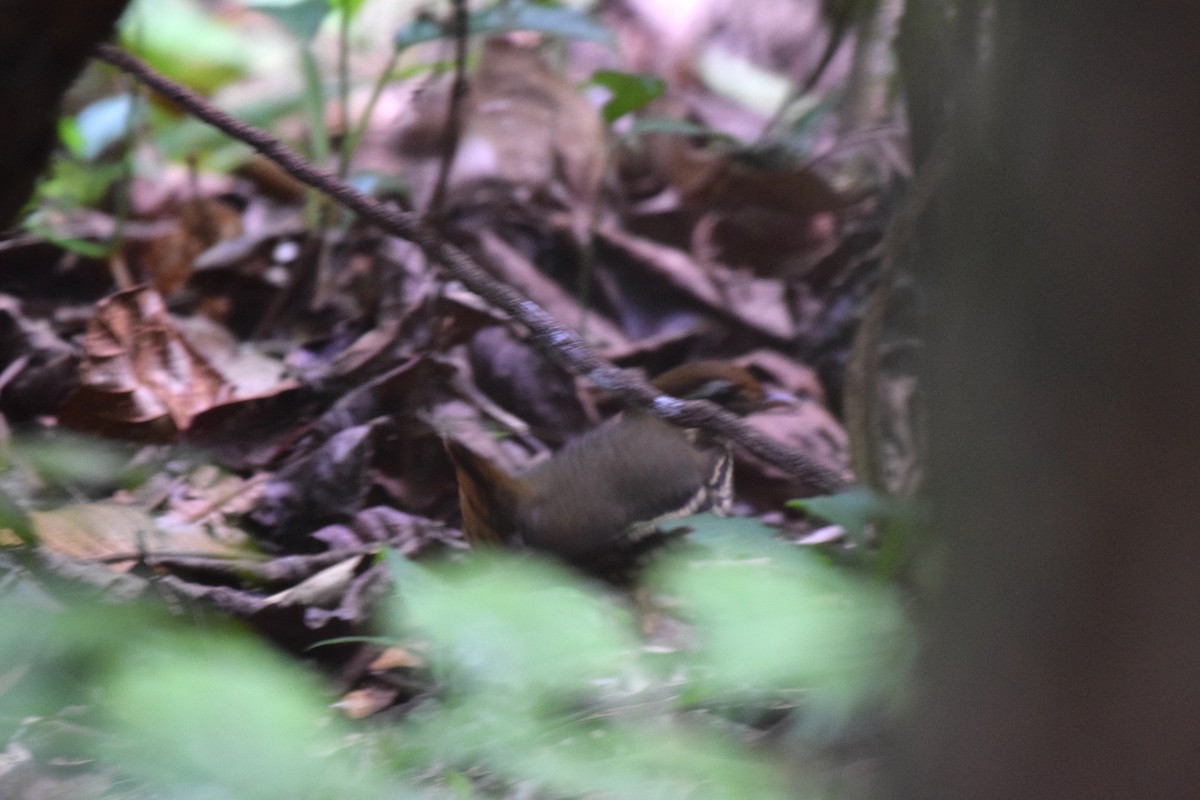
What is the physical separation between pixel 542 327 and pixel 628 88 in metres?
0.90

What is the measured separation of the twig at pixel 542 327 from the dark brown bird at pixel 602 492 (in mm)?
181

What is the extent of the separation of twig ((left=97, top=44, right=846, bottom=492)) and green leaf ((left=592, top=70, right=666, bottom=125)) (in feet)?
2.67

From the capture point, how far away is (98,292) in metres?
2.70

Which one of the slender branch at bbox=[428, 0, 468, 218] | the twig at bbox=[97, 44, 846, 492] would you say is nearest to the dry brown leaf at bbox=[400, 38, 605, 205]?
the slender branch at bbox=[428, 0, 468, 218]

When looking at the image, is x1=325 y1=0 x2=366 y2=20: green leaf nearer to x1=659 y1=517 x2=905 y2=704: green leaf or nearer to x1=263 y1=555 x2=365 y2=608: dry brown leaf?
x1=263 y1=555 x2=365 y2=608: dry brown leaf

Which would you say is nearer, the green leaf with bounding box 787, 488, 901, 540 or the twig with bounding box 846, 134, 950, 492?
the green leaf with bounding box 787, 488, 901, 540

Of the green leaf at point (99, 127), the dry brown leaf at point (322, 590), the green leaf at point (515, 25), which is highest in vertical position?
the green leaf at point (515, 25)

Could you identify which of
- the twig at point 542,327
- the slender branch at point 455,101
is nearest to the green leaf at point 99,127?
the slender branch at point 455,101

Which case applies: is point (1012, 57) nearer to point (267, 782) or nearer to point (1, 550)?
point (267, 782)

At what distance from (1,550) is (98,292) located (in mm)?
1727

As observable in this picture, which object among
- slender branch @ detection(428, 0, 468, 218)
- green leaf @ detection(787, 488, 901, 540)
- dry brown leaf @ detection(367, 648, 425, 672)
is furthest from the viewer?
slender branch @ detection(428, 0, 468, 218)

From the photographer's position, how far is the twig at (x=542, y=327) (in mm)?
1476

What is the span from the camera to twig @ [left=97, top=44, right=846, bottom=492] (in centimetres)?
148

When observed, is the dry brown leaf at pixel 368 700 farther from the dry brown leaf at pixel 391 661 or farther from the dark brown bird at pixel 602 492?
the dark brown bird at pixel 602 492
